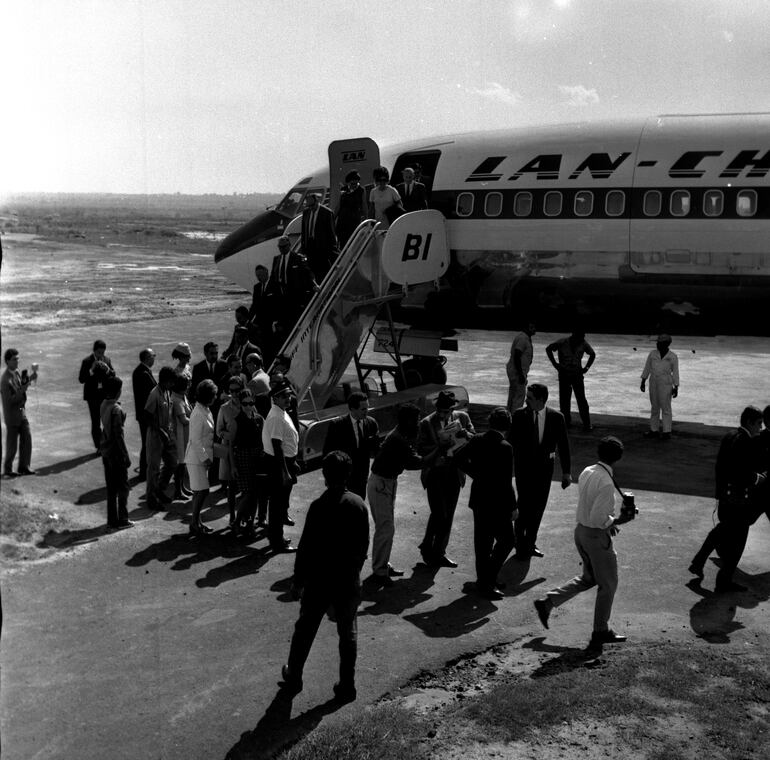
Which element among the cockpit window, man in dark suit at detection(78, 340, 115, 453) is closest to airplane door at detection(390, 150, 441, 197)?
the cockpit window

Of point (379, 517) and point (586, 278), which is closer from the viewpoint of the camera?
point (379, 517)

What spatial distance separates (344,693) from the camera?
701 cm

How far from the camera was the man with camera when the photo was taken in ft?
40.4

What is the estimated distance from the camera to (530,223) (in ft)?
52.3

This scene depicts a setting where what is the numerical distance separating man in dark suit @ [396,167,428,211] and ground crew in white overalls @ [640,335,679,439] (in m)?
4.65

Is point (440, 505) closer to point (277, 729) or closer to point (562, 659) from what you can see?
point (562, 659)

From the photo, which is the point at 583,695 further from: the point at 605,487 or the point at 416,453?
the point at 416,453

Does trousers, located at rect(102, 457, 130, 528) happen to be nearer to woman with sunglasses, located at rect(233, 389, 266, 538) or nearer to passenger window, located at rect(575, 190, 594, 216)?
woman with sunglasses, located at rect(233, 389, 266, 538)

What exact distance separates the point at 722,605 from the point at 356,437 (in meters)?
3.92

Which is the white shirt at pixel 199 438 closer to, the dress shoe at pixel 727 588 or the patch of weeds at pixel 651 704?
the patch of weeds at pixel 651 704

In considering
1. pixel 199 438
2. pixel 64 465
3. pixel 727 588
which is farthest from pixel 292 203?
pixel 727 588

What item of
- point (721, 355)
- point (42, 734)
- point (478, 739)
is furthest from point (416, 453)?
point (721, 355)

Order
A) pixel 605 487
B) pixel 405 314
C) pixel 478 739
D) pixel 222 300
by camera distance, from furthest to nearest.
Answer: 1. pixel 222 300
2. pixel 405 314
3. pixel 605 487
4. pixel 478 739

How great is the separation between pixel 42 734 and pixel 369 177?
12908 mm
